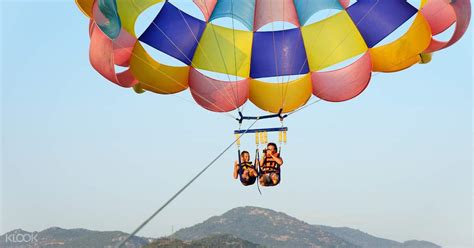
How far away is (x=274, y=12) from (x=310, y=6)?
31.5 inches

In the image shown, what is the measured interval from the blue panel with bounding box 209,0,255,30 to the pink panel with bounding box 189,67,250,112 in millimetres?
1473

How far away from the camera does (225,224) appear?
189m

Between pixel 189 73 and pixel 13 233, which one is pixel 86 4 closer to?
pixel 189 73

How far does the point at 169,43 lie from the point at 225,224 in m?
177

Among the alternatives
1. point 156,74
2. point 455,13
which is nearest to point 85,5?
point 156,74

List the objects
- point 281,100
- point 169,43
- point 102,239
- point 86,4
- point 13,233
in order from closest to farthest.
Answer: point 86,4 < point 169,43 < point 281,100 < point 102,239 < point 13,233

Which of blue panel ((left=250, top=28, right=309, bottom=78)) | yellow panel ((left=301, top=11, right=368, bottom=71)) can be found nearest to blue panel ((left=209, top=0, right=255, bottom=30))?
blue panel ((left=250, top=28, right=309, bottom=78))

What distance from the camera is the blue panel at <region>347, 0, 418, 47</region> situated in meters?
14.7

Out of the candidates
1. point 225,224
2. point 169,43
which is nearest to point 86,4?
point 169,43

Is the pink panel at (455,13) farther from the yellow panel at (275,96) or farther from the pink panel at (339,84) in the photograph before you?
the yellow panel at (275,96)

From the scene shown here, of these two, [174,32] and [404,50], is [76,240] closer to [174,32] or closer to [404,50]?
[174,32]

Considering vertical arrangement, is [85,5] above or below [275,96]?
above

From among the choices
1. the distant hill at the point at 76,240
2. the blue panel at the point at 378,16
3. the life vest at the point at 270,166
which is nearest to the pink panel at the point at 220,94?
the life vest at the point at 270,166

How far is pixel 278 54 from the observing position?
617 inches
